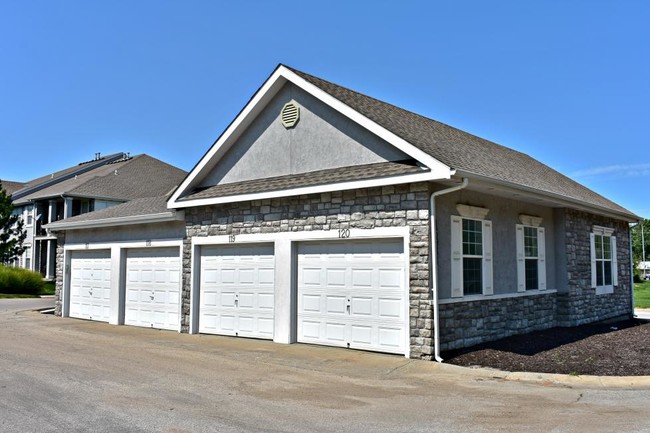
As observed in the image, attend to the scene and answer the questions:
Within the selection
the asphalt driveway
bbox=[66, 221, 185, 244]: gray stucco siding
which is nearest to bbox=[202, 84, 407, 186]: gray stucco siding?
bbox=[66, 221, 185, 244]: gray stucco siding

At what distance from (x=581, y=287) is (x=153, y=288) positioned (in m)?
12.4

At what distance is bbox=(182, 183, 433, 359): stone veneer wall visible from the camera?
10883 mm

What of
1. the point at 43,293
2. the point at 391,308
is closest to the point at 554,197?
the point at 391,308

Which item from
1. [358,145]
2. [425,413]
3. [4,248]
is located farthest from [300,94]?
[4,248]

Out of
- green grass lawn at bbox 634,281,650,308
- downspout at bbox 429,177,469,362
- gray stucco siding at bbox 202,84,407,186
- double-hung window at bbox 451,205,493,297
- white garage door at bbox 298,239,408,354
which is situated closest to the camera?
downspout at bbox 429,177,469,362

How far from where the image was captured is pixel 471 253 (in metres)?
12.4

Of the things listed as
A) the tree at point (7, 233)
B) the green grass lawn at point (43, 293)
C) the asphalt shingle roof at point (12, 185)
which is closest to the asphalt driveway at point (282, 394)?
the green grass lawn at point (43, 293)

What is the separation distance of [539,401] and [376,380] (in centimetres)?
255

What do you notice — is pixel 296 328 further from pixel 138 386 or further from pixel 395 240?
pixel 138 386

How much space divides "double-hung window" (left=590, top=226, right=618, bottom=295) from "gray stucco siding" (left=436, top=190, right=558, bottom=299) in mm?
2485

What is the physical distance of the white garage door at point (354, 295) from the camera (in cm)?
1150

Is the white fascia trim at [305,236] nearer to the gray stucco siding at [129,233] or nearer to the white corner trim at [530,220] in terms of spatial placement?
the gray stucco siding at [129,233]

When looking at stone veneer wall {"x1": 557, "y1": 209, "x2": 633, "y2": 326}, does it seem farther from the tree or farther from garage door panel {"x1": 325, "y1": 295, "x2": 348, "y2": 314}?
the tree

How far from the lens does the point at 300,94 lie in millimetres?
13781
